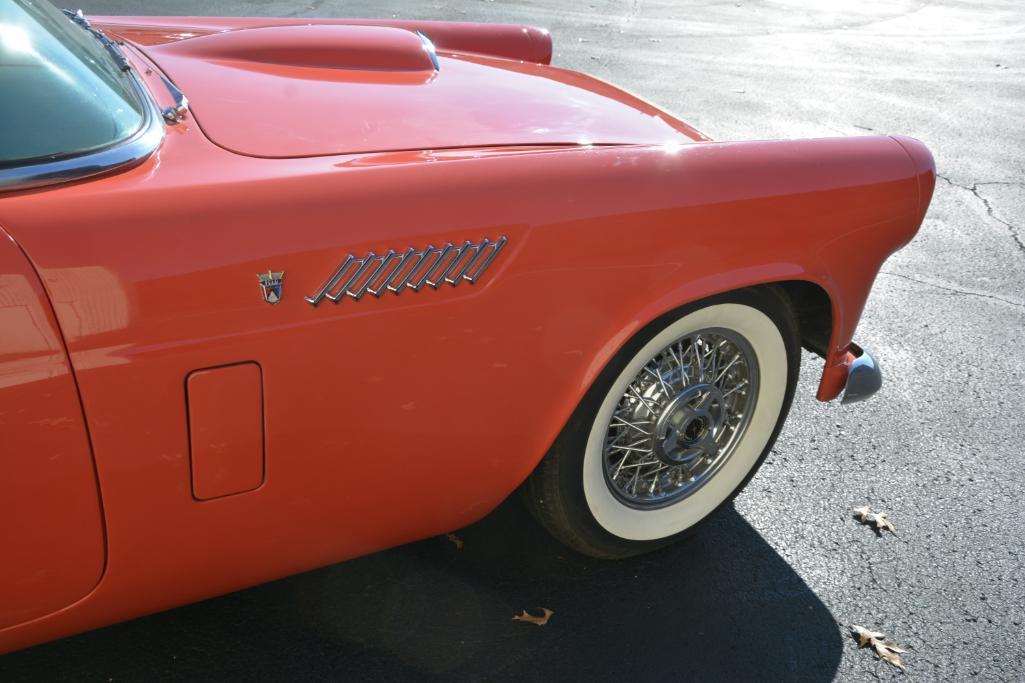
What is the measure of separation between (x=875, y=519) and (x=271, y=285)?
2.02m

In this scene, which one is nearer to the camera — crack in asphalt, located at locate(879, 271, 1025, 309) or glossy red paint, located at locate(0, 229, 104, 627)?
glossy red paint, located at locate(0, 229, 104, 627)

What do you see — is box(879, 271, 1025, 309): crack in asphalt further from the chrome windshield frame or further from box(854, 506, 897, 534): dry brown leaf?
the chrome windshield frame

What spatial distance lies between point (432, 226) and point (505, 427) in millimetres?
487

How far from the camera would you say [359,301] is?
166cm

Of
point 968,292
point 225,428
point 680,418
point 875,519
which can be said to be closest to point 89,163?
point 225,428

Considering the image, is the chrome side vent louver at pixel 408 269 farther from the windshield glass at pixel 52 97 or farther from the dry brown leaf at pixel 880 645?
the dry brown leaf at pixel 880 645

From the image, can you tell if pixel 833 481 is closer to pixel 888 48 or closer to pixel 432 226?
pixel 432 226

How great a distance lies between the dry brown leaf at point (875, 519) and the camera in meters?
2.77

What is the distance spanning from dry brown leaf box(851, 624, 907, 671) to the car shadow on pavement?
0.21 feet

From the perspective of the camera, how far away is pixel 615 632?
2.30 m

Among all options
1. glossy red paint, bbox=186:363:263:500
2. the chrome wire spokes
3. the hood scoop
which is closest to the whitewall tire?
the chrome wire spokes

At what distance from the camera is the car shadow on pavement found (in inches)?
82.7

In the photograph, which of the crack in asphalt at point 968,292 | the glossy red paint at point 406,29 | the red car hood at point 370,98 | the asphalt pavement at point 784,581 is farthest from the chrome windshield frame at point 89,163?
the crack in asphalt at point 968,292

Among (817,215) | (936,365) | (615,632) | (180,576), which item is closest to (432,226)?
(180,576)
